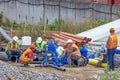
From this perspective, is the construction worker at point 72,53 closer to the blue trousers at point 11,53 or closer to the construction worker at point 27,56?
the construction worker at point 27,56

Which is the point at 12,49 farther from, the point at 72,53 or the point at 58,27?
the point at 58,27

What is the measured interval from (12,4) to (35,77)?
74.4 ft

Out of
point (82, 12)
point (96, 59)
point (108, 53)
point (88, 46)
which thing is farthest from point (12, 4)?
point (108, 53)

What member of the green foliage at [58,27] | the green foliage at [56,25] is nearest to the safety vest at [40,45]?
the green foliage at [58,27]

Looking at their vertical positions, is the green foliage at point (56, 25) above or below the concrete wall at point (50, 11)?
below

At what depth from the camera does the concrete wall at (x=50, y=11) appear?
34.2 m

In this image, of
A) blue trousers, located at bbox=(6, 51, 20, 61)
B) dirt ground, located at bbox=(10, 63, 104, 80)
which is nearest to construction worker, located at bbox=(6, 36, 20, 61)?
blue trousers, located at bbox=(6, 51, 20, 61)

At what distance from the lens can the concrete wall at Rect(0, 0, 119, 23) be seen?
112 ft

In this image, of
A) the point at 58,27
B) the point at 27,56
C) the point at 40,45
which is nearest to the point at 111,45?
the point at 27,56

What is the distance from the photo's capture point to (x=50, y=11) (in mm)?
36500

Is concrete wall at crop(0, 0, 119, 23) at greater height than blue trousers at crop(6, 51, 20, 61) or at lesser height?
greater

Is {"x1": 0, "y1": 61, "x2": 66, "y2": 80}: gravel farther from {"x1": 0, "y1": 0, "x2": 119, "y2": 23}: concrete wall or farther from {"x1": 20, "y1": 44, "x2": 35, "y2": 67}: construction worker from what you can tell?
{"x1": 0, "y1": 0, "x2": 119, "y2": 23}: concrete wall

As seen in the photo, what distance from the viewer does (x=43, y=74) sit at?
18172mm

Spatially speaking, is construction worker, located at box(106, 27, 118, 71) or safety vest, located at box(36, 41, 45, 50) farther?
safety vest, located at box(36, 41, 45, 50)
